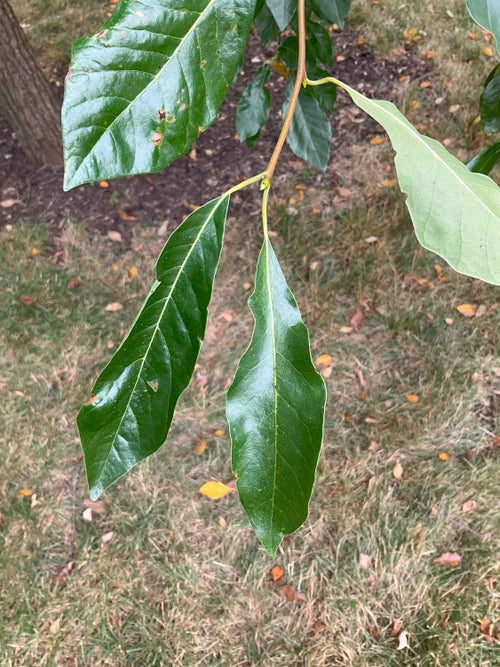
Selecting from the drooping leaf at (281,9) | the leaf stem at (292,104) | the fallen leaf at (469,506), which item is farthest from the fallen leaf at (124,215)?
the leaf stem at (292,104)

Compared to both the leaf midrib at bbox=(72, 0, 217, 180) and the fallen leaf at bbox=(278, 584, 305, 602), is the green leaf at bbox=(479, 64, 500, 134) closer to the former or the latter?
the leaf midrib at bbox=(72, 0, 217, 180)

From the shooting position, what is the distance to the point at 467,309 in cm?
245

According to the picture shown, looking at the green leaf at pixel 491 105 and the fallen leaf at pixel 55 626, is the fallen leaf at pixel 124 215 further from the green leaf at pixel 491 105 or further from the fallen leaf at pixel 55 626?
the green leaf at pixel 491 105

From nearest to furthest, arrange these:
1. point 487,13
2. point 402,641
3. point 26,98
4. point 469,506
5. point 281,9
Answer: point 487,13 → point 281,9 → point 402,641 → point 469,506 → point 26,98

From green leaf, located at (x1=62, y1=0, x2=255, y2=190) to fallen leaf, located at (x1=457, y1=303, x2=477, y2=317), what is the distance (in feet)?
6.56

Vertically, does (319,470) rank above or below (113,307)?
below

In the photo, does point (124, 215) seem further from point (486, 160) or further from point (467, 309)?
point (486, 160)

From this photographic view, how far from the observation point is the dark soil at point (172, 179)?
9.41 ft

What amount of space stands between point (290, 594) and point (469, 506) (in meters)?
0.65

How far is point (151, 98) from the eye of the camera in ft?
1.98

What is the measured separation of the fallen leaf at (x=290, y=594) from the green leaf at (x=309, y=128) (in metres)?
1.31

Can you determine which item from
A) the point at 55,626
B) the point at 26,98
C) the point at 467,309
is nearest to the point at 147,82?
the point at 55,626

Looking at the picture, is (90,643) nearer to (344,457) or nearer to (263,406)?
(344,457)

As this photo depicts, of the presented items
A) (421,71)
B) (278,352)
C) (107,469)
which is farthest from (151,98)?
(421,71)
